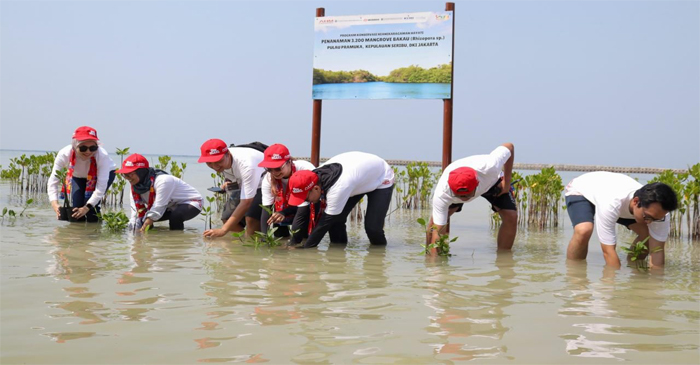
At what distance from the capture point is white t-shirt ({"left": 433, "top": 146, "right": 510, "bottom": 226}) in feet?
18.6

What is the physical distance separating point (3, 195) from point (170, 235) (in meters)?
6.99

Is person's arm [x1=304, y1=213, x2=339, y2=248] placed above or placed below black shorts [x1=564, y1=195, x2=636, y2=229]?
below

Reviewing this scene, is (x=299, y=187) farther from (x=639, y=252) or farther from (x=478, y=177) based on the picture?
(x=639, y=252)

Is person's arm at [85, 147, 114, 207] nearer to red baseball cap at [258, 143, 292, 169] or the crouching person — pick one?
the crouching person

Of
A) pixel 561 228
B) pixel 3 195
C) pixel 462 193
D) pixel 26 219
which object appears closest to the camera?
pixel 462 193

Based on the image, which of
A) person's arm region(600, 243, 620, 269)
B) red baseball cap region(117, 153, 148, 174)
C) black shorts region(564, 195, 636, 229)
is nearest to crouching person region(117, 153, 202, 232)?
red baseball cap region(117, 153, 148, 174)

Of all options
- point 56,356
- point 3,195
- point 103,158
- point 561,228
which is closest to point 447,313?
point 56,356

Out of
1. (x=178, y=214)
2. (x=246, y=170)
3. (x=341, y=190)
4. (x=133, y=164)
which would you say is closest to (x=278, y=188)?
(x=246, y=170)

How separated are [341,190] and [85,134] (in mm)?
3332

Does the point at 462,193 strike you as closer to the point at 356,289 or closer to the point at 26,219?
the point at 356,289

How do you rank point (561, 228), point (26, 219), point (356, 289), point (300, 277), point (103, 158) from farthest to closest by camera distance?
1. point (561, 228)
2. point (26, 219)
3. point (103, 158)
4. point (300, 277)
5. point (356, 289)

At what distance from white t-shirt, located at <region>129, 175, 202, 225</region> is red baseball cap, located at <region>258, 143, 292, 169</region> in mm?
1676

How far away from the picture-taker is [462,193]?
5.42 meters

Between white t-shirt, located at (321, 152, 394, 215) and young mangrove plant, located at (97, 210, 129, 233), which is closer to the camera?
white t-shirt, located at (321, 152, 394, 215)
